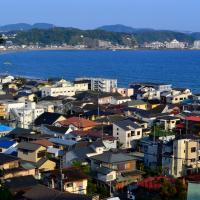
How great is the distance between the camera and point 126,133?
11.1m

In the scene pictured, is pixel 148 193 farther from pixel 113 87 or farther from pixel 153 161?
pixel 113 87

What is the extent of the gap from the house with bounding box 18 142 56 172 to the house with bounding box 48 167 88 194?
1.22m

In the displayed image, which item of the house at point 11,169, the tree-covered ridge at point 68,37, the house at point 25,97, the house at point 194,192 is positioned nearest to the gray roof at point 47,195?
the house at point 11,169

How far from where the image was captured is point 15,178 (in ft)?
23.3

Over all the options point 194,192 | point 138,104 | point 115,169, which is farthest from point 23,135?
point 194,192

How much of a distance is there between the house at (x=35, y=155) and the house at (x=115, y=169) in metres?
0.81

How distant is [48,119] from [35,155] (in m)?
4.20

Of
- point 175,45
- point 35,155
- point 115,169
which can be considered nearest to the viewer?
point 115,169

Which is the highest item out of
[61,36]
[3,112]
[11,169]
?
[61,36]

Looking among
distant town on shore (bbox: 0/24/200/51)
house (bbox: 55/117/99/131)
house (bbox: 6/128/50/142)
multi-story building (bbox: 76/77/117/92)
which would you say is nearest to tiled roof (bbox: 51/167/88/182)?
house (bbox: 6/128/50/142)

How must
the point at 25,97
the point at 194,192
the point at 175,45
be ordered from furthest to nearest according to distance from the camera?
the point at 175,45, the point at 25,97, the point at 194,192

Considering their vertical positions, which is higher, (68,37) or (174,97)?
(68,37)

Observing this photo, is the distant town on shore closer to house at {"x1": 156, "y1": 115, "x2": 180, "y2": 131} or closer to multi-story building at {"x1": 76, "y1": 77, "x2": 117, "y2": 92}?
multi-story building at {"x1": 76, "y1": 77, "x2": 117, "y2": 92}

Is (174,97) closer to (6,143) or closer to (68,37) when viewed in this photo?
(6,143)
